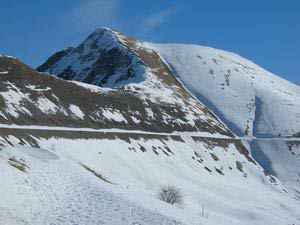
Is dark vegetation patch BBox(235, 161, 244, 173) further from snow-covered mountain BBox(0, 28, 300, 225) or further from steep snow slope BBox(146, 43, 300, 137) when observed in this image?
steep snow slope BBox(146, 43, 300, 137)

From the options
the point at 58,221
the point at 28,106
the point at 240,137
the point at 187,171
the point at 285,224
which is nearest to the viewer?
the point at 58,221

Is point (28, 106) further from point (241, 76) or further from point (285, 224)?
point (241, 76)

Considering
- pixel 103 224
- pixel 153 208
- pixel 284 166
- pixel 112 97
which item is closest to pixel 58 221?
pixel 103 224

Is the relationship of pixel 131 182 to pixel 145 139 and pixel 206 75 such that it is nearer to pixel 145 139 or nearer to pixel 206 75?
pixel 145 139

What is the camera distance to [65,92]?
3196 inches

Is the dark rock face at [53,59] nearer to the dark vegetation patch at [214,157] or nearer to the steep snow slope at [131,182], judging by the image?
the steep snow slope at [131,182]

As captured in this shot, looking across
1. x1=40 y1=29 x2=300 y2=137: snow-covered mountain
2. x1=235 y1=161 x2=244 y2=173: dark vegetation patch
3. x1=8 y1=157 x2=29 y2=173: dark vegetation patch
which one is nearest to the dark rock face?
x1=40 y1=29 x2=300 y2=137: snow-covered mountain

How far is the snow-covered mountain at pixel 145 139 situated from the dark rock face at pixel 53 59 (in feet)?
35.6

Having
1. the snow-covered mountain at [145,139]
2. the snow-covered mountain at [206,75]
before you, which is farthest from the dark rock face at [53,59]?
the snow-covered mountain at [145,139]

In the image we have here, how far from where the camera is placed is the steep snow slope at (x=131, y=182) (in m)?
21.0

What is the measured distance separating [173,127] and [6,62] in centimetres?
3099

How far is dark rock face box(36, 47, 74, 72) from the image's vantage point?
589 feet

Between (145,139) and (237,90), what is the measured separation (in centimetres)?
6914

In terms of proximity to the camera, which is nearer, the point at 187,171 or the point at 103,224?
the point at 103,224
